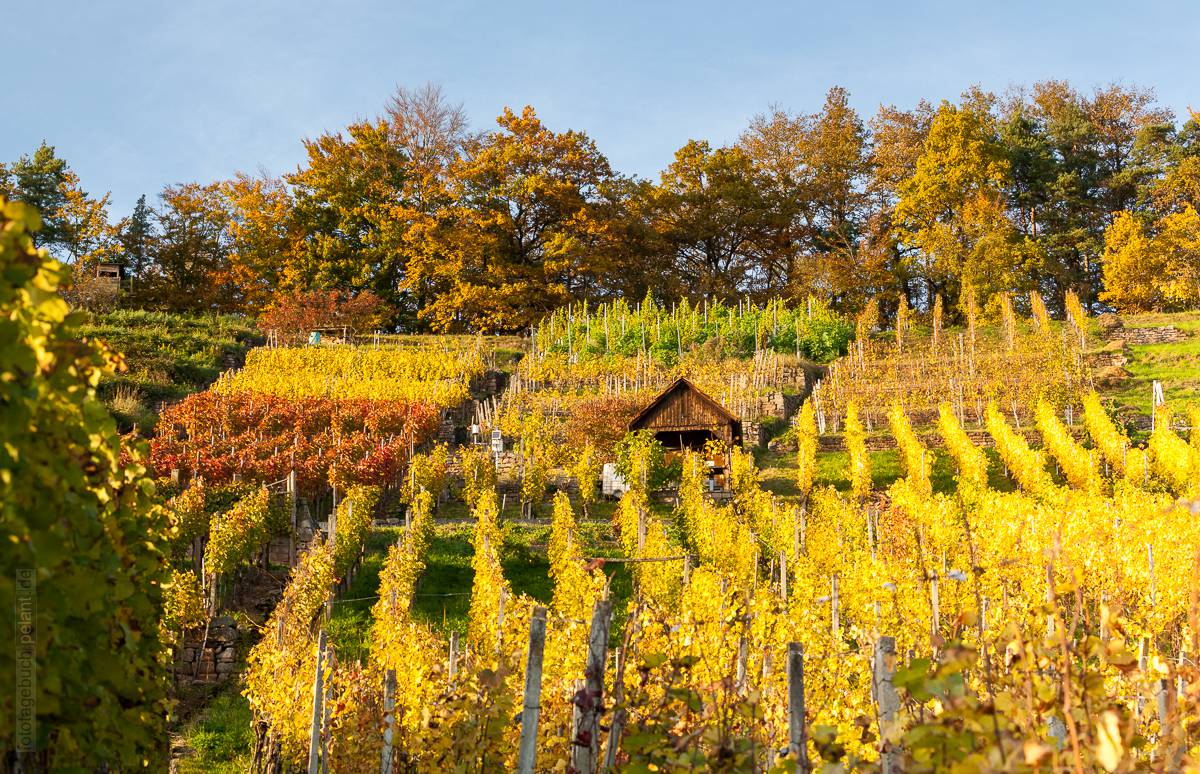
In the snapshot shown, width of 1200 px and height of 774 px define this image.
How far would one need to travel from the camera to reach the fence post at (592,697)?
11.4 ft

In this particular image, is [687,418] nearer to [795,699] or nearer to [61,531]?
[795,699]

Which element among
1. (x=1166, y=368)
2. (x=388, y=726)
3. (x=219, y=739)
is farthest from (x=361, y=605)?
(x=1166, y=368)

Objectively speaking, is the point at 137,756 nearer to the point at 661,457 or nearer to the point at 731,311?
the point at 661,457

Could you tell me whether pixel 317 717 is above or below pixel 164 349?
below

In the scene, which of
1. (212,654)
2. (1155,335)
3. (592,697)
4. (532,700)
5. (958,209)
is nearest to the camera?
(592,697)

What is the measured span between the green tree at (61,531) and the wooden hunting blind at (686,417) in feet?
57.2

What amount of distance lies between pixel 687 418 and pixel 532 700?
16643 mm

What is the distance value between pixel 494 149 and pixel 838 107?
16.3 m

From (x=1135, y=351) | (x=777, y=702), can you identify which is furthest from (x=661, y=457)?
(x=1135, y=351)

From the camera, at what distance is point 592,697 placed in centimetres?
354

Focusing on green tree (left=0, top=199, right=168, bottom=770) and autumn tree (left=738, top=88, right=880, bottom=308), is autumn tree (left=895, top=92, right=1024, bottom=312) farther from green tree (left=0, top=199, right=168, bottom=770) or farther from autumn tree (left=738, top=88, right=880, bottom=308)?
green tree (left=0, top=199, right=168, bottom=770)

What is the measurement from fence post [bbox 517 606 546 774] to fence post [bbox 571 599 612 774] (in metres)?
0.20

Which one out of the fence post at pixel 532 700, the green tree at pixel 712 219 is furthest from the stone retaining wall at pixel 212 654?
the green tree at pixel 712 219

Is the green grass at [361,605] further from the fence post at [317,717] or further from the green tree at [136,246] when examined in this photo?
the green tree at [136,246]
